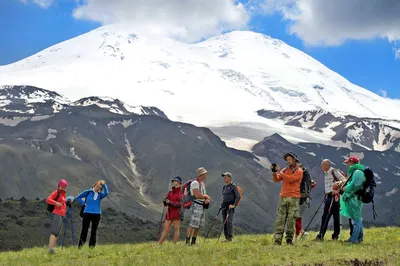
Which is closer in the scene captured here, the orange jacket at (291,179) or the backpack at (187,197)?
the orange jacket at (291,179)

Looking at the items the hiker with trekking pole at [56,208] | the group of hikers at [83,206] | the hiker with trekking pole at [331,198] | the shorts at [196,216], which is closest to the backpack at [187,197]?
the shorts at [196,216]

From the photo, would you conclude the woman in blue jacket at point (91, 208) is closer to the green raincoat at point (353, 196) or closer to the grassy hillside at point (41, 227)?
the green raincoat at point (353, 196)

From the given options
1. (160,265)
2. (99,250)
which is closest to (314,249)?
(160,265)

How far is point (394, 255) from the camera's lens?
1331cm

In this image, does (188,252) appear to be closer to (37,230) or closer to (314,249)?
(314,249)

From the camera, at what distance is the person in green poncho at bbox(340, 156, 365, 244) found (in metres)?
16.0

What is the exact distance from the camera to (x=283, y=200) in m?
16.4

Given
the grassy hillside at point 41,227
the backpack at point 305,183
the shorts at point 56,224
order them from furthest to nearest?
the grassy hillside at point 41,227 < the backpack at point 305,183 < the shorts at point 56,224

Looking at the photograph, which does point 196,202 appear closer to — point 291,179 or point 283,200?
point 283,200

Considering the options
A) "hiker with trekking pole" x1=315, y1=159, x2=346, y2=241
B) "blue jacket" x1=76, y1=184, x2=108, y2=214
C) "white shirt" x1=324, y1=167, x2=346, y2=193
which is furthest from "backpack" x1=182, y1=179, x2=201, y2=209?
"white shirt" x1=324, y1=167, x2=346, y2=193

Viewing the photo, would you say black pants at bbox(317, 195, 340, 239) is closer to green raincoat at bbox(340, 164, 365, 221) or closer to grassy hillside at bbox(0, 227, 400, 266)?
green raincoat at bbox(340, 164, 365, 221)

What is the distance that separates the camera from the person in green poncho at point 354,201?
52.6 feet

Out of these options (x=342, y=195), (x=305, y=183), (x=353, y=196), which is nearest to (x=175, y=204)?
(x=305, y=183)

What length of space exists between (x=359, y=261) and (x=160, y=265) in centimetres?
424
